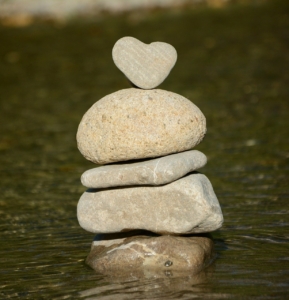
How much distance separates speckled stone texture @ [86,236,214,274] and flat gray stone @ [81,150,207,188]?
1.75ft

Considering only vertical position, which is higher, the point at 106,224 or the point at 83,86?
the point at 83,86

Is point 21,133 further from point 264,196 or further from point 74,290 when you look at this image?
point 74,290

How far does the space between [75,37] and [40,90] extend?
14.1 ft

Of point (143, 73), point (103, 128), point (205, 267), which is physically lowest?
point (205, 267)

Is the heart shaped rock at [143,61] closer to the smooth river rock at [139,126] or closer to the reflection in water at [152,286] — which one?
the smooth river rock at [139,126]

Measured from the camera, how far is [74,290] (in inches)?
238

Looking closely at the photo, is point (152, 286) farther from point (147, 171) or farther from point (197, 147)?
point (197, 147)

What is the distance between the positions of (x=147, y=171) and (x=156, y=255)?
723mm

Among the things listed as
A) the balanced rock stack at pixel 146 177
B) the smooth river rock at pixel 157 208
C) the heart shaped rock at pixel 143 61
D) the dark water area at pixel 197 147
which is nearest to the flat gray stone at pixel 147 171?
the balanced rock stack at pixel 146 177

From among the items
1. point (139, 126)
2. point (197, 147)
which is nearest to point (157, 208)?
point (139, 126)

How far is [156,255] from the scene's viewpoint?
21.1 ft

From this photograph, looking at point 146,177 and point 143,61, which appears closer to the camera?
point 146,177

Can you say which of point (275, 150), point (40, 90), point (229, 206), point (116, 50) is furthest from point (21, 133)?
point (116, 50)

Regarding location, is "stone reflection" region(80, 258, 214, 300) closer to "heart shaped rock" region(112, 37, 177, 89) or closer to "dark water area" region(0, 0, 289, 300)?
"dark water area" region(0, 0, 289, 300)
